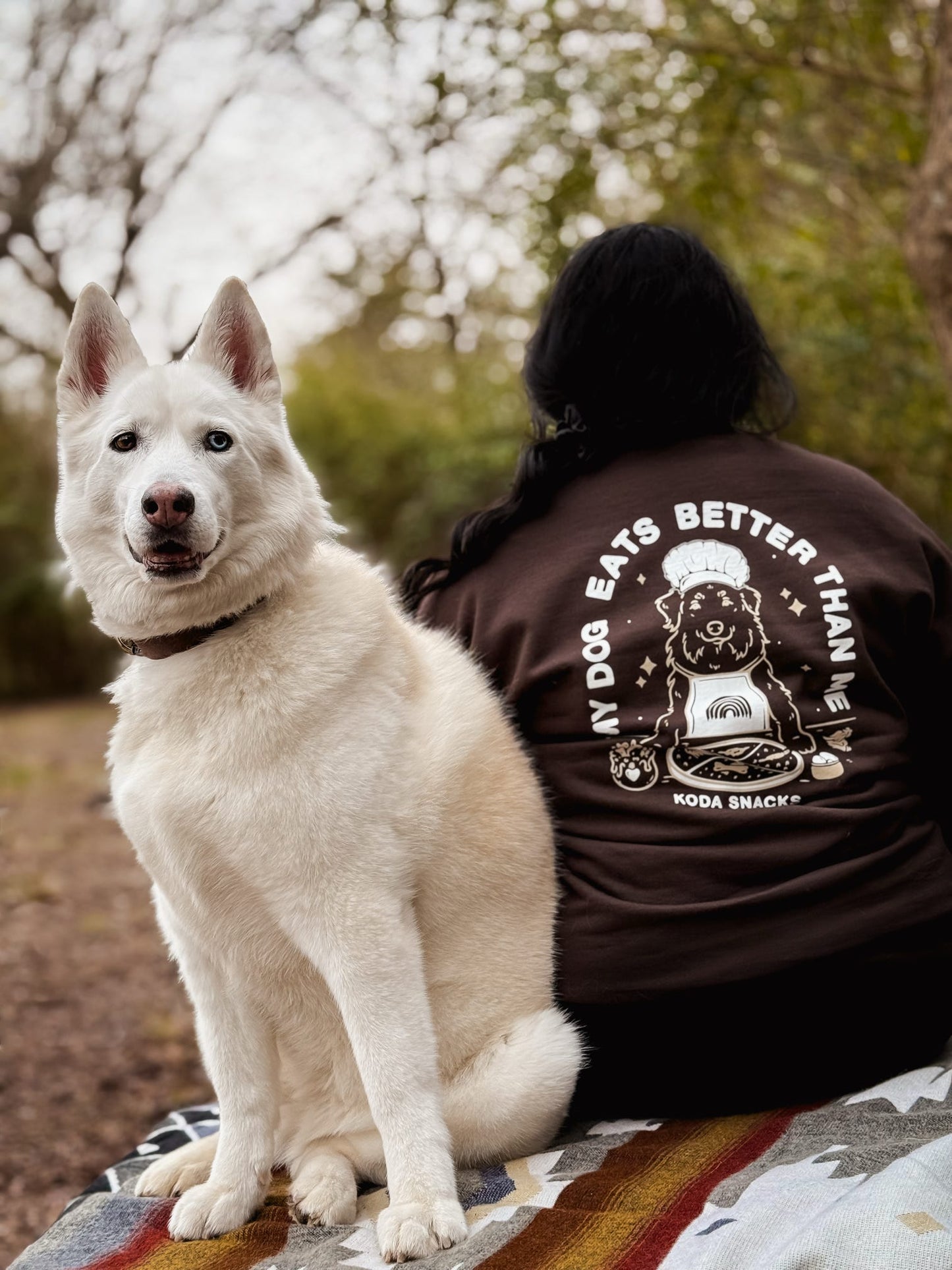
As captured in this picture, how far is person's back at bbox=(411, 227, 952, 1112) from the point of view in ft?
7.55

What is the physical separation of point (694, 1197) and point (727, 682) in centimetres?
98

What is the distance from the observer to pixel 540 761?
2604mm

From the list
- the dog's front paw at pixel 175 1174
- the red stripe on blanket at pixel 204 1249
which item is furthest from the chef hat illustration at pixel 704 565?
the dog's front paw at pixel 175 1174

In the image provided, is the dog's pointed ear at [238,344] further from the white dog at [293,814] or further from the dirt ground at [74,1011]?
the dirt ground at [74,1011]

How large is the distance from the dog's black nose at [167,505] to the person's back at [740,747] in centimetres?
77

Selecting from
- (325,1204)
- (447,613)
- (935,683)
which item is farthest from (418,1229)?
(935,683)

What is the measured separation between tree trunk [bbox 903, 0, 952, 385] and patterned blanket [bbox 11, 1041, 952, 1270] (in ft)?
8.88

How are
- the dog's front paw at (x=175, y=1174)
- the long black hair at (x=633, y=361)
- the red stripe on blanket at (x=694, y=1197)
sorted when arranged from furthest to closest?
the long black hair at (x=633, y=361) < the dog's front paw at (x=175, y=1174) < the red stripe on blanket at (x=694, y=1197)

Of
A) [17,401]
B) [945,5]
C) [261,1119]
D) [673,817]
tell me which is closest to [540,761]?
[673,817]

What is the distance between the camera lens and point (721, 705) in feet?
7.79

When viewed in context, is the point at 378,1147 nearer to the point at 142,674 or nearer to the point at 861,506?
the point at 142,674

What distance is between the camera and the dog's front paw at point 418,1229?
6.46ft

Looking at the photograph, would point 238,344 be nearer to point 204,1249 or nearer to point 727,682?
point 727,682

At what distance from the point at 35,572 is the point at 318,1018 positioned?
492 inches
